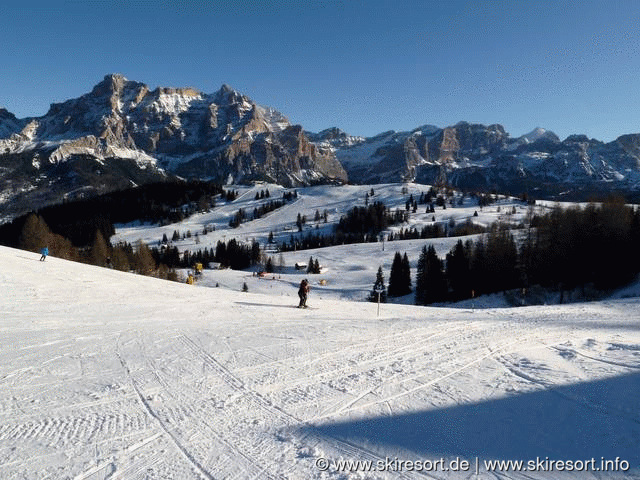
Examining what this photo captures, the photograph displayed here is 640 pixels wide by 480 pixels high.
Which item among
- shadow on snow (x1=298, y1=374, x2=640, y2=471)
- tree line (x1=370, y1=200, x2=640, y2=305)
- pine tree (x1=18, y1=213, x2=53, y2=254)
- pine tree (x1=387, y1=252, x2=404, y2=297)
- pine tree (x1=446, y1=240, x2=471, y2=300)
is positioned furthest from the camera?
pine tree (x1=387, y1=252, x2=404, y2=297)

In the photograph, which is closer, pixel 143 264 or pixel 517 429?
pixel 517 429

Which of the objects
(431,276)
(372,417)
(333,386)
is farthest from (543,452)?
(431,276)

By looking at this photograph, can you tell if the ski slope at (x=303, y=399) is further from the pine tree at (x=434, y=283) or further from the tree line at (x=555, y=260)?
the pine tree at (x=434, y=283)

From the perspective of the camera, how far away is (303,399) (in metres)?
7.81

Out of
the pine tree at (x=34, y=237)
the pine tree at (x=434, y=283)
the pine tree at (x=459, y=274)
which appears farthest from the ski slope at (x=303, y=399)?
the pine tree at (x=34, y=237)

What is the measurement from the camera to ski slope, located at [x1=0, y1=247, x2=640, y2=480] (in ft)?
A: 18.8

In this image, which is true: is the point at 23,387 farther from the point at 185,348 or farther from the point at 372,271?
the point at 372,271

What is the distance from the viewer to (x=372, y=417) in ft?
22.9

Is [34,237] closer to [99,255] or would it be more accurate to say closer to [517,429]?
[99,255]

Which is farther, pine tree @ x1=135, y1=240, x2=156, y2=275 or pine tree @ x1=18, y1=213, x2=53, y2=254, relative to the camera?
pine tree @ x1=135, y1=240, x2=156, y2=275

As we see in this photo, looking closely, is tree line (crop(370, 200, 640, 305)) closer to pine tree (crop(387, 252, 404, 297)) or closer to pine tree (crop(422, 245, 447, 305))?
pine tree (crop(422, 245, 447, 305))

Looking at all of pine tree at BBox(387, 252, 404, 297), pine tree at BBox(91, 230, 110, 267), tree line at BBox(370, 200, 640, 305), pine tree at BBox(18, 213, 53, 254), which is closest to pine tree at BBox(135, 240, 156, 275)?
pine tree at BBox(91, 230, 110, 267)

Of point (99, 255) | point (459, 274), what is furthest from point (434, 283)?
point (99, 255)

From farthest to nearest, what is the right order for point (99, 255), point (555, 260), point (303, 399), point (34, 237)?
point (99, 255) < point (34, 237) < point (555, 260) < point (303, 399)
